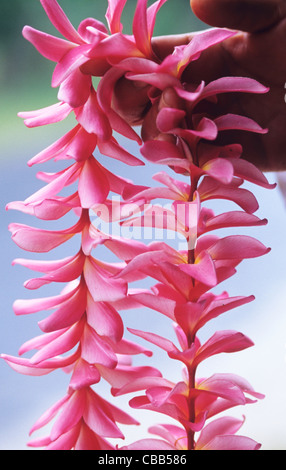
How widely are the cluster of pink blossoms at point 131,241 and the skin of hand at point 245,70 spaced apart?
0.10 feet

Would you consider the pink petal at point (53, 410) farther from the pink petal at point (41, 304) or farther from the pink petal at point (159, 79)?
the pink petal at point (159, 79)

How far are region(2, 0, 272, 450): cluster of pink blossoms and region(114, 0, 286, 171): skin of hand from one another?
0.03 m

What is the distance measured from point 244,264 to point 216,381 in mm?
329

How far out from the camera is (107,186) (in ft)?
0.75

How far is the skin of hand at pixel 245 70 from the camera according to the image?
26cm

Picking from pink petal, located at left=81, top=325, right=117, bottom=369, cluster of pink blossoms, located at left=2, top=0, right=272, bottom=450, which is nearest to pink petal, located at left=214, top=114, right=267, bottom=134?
cluster of pink blossoms, located at left=2, top=0, right=272, bottom=450

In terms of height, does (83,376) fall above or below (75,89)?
below

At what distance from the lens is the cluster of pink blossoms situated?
0.21m

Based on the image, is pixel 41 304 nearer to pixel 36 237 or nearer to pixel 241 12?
pixel 36 237

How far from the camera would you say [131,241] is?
24cm

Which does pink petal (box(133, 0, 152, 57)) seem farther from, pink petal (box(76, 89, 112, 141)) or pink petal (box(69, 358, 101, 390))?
pink petal (box(69, 358, 101, 390))

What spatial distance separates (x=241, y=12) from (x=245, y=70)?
50mm

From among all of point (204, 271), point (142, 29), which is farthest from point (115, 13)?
point (204, 271)
